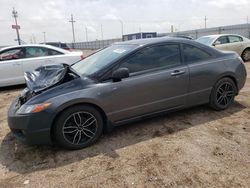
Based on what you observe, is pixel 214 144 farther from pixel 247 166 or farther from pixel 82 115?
pixel 82 115

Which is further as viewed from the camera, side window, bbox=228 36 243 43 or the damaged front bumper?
side window, bbox=228 36 243 43

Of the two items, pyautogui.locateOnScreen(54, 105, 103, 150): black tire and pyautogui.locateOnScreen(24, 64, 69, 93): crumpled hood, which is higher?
pyautogui.locateOnScreen(24, 64, 69, 93): crumpled hood

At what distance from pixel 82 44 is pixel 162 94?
61.3m

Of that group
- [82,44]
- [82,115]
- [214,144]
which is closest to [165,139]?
[214,144]

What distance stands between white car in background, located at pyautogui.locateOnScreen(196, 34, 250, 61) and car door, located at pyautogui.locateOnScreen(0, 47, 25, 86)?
24.5ft

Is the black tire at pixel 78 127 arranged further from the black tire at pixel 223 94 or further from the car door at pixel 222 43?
the car door at pixel 222 43

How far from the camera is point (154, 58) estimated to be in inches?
167

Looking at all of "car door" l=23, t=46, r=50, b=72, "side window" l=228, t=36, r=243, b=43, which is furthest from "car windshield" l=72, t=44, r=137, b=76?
"side window" l=228, t=36, r=243, b=43

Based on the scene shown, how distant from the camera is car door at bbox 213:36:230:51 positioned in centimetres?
1105

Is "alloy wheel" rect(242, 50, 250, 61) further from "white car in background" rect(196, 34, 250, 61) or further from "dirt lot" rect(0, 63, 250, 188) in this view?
"dirt lot" rect(0, 63, 250, 188)

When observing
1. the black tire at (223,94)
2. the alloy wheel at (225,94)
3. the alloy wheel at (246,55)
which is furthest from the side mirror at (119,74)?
the alloy wheel at (246,55)

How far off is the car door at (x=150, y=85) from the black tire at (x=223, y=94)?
72cm

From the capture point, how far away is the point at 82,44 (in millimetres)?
63125

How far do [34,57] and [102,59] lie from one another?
467cm
